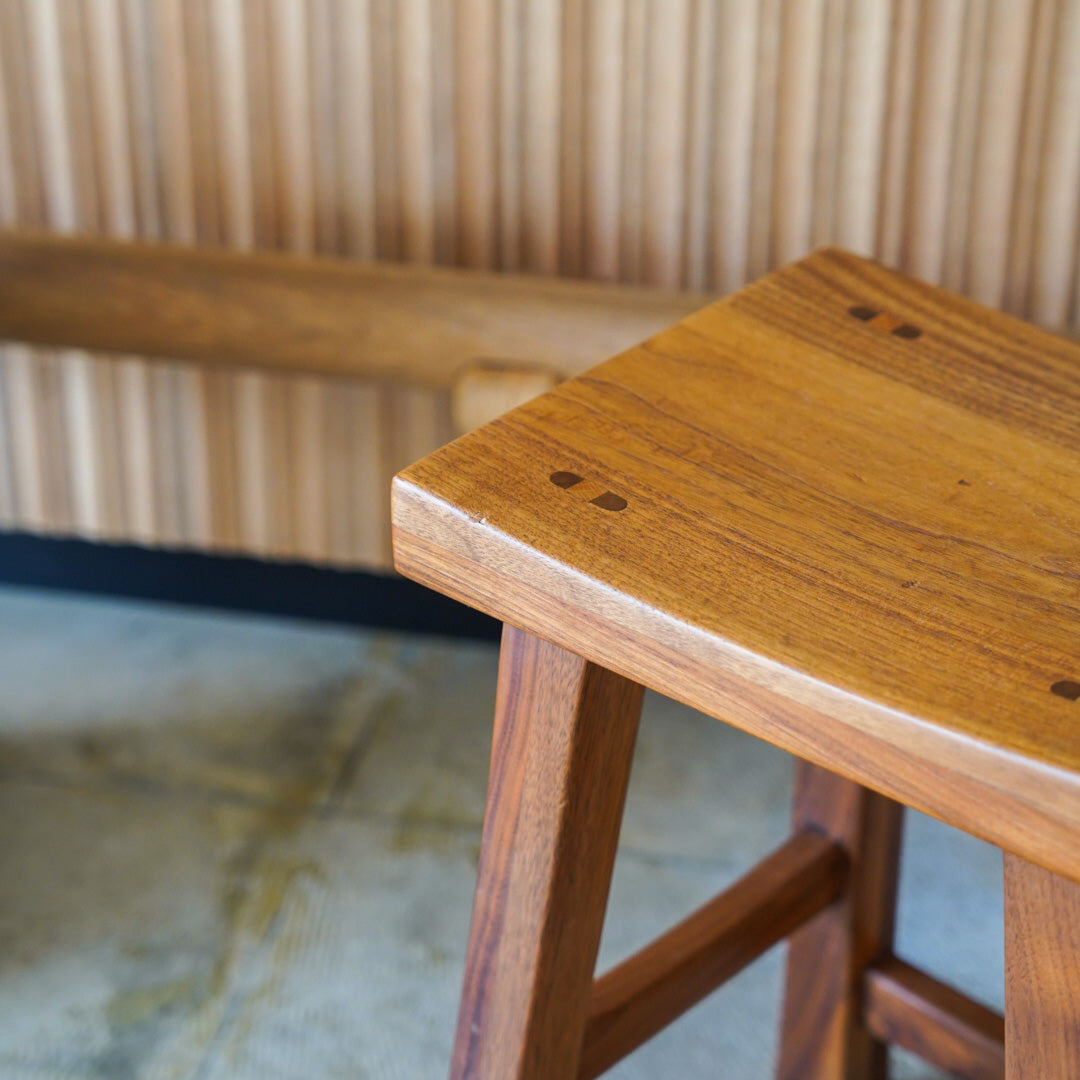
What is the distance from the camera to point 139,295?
1.39 m

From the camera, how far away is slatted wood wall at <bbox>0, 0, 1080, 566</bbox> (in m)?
1.31

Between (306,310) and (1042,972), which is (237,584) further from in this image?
(1042,972)

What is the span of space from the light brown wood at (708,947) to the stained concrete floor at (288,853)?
289 mm

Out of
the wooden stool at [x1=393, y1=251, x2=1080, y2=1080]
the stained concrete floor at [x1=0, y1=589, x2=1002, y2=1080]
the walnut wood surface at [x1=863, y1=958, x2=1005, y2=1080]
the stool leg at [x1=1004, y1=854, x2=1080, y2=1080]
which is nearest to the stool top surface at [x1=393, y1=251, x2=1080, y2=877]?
the wooden stool at [x1=393, y1=251, x2=1080, y2=1080]

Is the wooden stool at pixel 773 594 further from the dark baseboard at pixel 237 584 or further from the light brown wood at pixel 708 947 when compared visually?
the dark baseboard at pixel 237 584

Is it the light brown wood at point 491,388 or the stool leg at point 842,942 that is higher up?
the light brown wood at point 491,388

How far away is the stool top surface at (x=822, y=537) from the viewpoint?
447 millimetres

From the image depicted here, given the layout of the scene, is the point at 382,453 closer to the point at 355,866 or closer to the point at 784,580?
the point at 355,866

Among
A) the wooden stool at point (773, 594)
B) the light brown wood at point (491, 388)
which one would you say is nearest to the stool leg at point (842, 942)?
the wooden stool at point (773, 594)

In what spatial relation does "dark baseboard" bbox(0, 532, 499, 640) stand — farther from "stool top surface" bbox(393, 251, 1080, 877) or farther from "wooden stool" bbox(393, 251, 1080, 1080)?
"stool top surface" bbox(393, 251, 1080, 877)

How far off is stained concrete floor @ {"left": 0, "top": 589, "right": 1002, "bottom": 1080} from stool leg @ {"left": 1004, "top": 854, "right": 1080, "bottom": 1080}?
64cm

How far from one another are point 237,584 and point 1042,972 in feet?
4.63

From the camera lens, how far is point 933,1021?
0.96 metres

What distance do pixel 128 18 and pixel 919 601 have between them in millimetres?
1266
